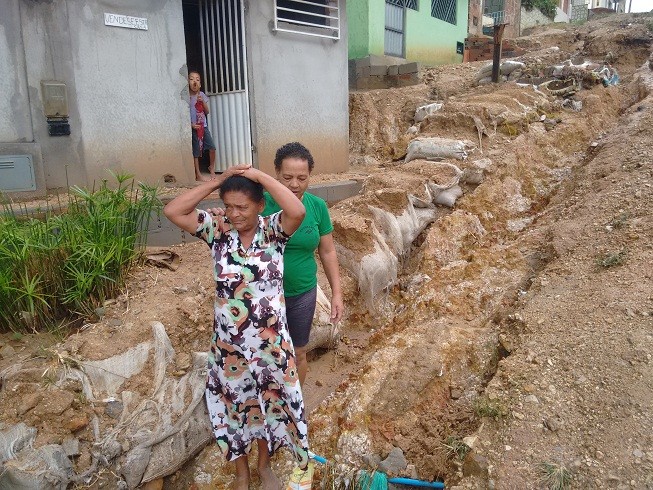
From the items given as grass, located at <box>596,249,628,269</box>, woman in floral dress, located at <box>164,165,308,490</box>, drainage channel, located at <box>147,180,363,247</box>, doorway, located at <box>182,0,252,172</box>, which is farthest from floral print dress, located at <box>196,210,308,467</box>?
doorway, located at <box>182,0,252,172</box>

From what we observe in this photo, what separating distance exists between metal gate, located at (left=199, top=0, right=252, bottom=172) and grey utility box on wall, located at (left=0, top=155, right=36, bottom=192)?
84.8 inches

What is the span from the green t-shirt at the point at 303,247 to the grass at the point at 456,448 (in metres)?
1.05

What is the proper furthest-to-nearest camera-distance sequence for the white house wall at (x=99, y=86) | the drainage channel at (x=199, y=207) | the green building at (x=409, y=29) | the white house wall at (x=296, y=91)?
the green building at (x=409, y=29), the white house wall at (x=296, y=91), the white house wall at (x=99, y=86), the drainage channel at (x=199, y=207)

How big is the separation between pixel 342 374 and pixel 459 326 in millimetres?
923

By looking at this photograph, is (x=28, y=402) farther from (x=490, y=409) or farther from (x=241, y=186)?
(x=490, y=409)

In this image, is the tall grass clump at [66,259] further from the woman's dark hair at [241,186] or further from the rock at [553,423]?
the rock at [553,423]

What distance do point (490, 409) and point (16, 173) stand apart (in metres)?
4.09

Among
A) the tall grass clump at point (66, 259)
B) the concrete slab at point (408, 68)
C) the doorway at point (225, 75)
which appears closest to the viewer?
the tall grass clump at point (66, 259)

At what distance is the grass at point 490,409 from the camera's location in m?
2.50

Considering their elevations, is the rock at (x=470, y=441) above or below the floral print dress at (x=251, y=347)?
below

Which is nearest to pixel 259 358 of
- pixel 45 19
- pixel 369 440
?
pixel 369 440

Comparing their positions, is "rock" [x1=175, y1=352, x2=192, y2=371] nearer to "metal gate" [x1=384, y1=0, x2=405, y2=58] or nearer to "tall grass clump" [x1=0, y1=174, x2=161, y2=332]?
"tall grass clump" [x1=0, y1=174, x2=161, y2=332]

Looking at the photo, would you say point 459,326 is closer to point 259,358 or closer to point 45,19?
point 259,358

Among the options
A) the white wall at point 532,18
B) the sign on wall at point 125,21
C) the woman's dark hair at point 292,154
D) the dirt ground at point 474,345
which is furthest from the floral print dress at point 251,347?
the white wall at point 532,18
